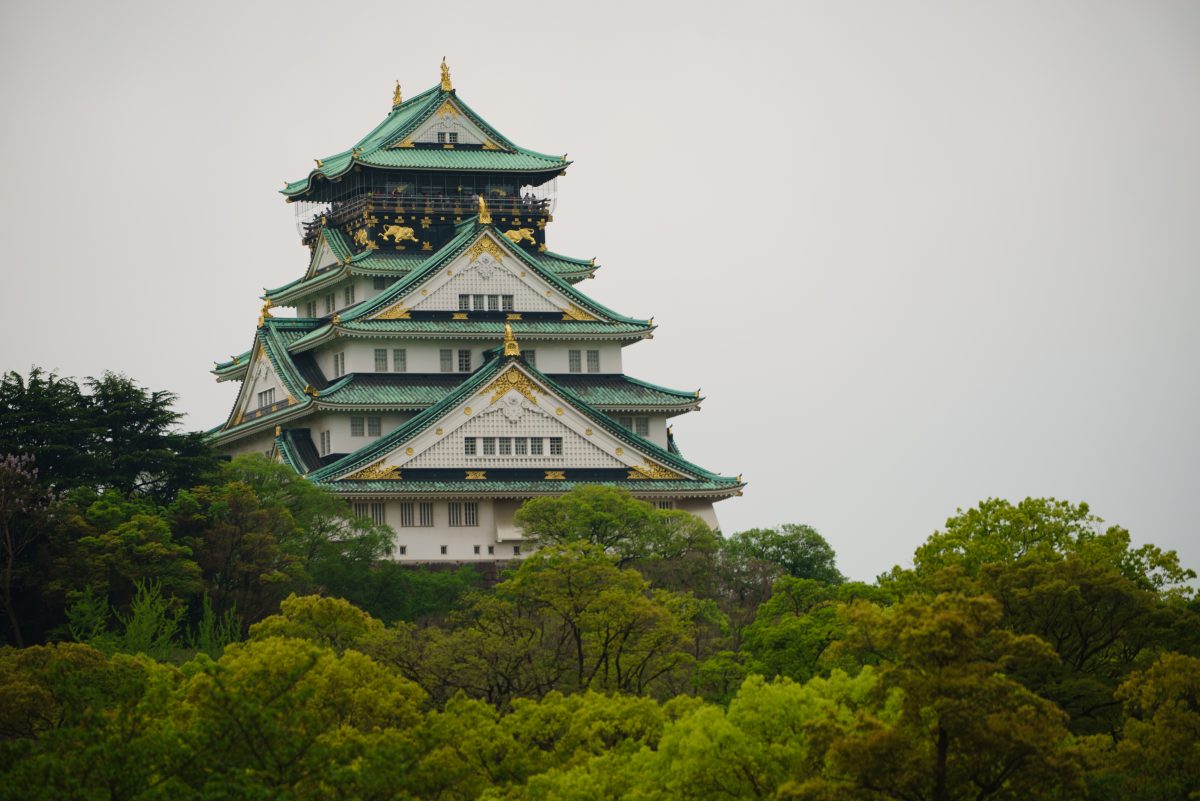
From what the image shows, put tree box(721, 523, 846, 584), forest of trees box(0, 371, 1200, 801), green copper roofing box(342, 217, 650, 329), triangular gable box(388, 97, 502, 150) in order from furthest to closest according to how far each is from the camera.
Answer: triangular gable box(388, 97, 502, 150) → green copper roofing box(342, 217, 650, 329) → tree box(721, 523, 846, 584) → forest of trees box(0, 371, 1200, 801)

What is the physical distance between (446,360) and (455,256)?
13.3 ft

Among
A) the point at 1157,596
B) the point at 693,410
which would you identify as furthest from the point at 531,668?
the point at 693,410

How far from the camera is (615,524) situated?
86.4 meters

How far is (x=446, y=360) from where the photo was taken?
338 ft

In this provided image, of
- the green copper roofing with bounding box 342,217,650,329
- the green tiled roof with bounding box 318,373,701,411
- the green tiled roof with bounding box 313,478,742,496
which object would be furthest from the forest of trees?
the green copper roofing with bounding box 342,217,650,329

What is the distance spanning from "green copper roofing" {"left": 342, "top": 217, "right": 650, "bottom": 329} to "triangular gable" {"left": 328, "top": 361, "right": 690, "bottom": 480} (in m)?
6.78

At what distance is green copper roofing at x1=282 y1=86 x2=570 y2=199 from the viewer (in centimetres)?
10925

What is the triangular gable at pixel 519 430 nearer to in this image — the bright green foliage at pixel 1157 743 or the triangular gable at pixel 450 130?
the triangular gable at pixel 450 130

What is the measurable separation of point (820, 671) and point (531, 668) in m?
7.53

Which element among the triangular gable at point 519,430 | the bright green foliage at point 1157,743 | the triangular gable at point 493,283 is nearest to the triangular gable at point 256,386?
the triangular gable at point 493,283

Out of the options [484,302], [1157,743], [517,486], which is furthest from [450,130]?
[1157,743]

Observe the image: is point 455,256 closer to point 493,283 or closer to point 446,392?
point 493,283

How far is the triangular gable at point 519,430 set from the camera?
96.3 metres

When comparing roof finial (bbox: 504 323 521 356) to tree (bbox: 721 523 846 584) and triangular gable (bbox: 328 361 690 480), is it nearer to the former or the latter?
triangular gable (bbox: 328 361 690 480)
